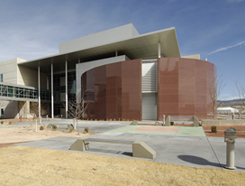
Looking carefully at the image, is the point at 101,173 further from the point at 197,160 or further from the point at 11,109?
the point at 11,109

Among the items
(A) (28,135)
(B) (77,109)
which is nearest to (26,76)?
(B) (77,109)

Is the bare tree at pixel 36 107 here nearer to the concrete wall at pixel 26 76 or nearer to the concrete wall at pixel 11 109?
the concrete wall at pixel 11 109

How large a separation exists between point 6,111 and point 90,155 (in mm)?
51187

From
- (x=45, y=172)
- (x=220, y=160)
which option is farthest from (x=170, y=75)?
(x=45, y=172)

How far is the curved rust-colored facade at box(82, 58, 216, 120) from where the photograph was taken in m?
27.5

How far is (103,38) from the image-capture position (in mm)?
43312

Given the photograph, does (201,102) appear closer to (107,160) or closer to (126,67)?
(126,67)

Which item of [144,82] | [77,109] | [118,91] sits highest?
[144,82]

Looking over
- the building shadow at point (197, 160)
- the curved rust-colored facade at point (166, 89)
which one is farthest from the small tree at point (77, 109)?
the building shadow at point (197, 160)

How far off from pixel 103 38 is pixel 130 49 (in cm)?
988

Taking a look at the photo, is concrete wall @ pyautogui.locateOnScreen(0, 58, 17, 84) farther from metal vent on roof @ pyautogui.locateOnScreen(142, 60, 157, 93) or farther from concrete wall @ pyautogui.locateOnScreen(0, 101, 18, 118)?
metal vent on roof @ pyautogui.locateOnScreen(142, 60, 157, 93)

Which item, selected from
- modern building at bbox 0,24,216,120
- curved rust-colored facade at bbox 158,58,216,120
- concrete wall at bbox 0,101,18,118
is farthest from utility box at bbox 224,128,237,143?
concrete wall at bbox 0,101,18,118

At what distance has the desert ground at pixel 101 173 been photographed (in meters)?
4.68

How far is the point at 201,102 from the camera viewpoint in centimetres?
2777
